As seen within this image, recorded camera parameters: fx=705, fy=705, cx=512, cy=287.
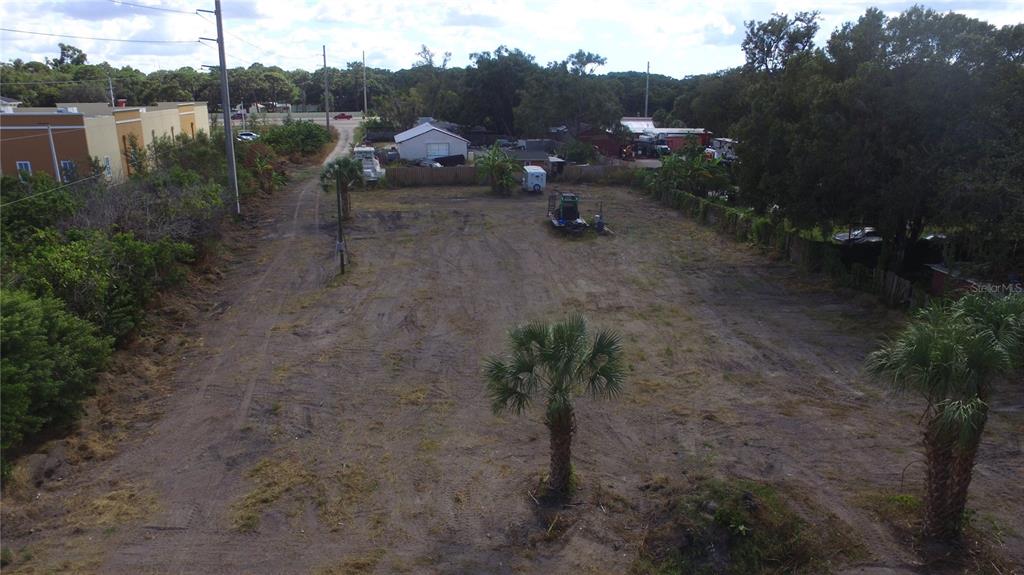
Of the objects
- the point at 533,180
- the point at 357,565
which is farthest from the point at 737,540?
the point at 533,180

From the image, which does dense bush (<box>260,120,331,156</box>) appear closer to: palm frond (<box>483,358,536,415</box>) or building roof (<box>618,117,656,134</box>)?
building roof (<box>618,117,656,134</box>)

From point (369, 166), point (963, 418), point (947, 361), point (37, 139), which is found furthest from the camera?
point (369, 166)

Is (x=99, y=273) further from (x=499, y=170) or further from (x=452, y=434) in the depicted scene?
(x=499, y=170)

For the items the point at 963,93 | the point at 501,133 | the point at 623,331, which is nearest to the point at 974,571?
the point at 623,331

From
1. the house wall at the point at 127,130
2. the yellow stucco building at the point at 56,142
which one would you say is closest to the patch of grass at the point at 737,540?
the yellow stucco building at the point at 56,142

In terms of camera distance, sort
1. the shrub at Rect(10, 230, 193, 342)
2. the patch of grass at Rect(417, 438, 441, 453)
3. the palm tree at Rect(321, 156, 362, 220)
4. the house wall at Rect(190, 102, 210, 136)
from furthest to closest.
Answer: the house wall at Rect(190, 102, 210, 136), the palm tree at Rect(321, 156, 362, 220), the shrub at Rect(10, 230, 193, 342), the patch of grass at Rect(417, 438, 441, 453)

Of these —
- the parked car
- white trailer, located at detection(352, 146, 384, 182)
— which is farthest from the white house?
the parked car

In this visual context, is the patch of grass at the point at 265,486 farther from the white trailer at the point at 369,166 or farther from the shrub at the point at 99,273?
the white trailer at the point at 369,166
